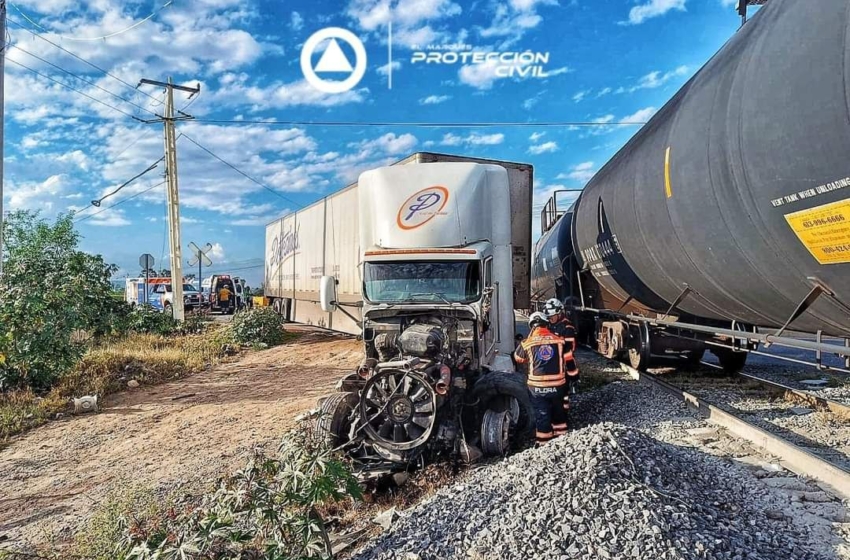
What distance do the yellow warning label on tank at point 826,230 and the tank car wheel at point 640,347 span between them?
18.1ft

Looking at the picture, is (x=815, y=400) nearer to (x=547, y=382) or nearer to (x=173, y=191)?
(x=547, y=382)

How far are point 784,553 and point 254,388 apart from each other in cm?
932

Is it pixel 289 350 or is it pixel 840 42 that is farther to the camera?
pixel 289 350

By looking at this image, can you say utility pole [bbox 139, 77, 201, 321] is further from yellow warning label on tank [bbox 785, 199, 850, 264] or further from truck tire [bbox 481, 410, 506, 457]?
yellow warning label on tank [bbox 785, 199, 850, 264]

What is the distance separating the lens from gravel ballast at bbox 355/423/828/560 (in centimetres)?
358

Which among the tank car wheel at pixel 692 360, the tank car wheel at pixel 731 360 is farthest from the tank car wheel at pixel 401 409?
the tank car wheel at pixel 692 360

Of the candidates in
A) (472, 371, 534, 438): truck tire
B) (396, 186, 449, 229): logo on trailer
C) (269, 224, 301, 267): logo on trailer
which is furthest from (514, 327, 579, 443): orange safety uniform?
(269, 224, 301, 267): logo on trailer

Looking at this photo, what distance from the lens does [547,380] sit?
6395 mm

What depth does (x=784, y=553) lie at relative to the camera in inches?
143

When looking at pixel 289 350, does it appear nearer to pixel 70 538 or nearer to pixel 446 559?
pixel 70 538

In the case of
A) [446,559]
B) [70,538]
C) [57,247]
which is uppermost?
[57,247]

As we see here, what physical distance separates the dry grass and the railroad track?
955 centimetres

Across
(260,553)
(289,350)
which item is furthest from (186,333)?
(260,553)

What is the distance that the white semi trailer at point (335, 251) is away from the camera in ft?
33.4
